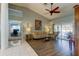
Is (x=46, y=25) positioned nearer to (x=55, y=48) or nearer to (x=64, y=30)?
Answer: (x=64, y=30)

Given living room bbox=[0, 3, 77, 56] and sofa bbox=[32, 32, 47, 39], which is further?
sofa bbox=[32, 32, 47, 39]

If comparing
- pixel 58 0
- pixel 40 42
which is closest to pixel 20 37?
→ pixel 40 42

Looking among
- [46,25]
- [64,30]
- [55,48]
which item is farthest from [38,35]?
[64,30]

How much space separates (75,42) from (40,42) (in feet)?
4.00

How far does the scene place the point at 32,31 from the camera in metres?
3.17

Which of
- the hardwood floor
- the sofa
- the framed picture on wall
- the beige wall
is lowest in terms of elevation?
Result: the hardwood floor

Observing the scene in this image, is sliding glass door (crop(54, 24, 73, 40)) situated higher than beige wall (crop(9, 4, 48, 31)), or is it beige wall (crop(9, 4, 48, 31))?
beige wall (crop(9, 4, 48, 31))

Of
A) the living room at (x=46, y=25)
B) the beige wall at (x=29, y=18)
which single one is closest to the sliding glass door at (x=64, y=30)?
the living room at (x=46, y=25)

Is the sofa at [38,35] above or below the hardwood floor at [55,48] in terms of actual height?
above

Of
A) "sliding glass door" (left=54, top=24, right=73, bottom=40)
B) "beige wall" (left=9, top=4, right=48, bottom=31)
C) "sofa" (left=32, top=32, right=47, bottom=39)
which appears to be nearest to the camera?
"sliding glass door" (left=54, top=24, right=73, bottom=40)

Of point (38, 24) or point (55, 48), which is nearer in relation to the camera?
point (38, 24)

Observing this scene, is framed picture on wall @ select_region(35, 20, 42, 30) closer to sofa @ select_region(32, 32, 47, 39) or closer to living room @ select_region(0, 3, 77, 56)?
living room @ select_region(0, 3, 77, 56)

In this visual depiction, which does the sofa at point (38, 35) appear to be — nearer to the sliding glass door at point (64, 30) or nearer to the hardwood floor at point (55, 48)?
the hardwood floor at point (55, 48)

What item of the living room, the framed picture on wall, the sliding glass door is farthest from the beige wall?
the sliding glass door
